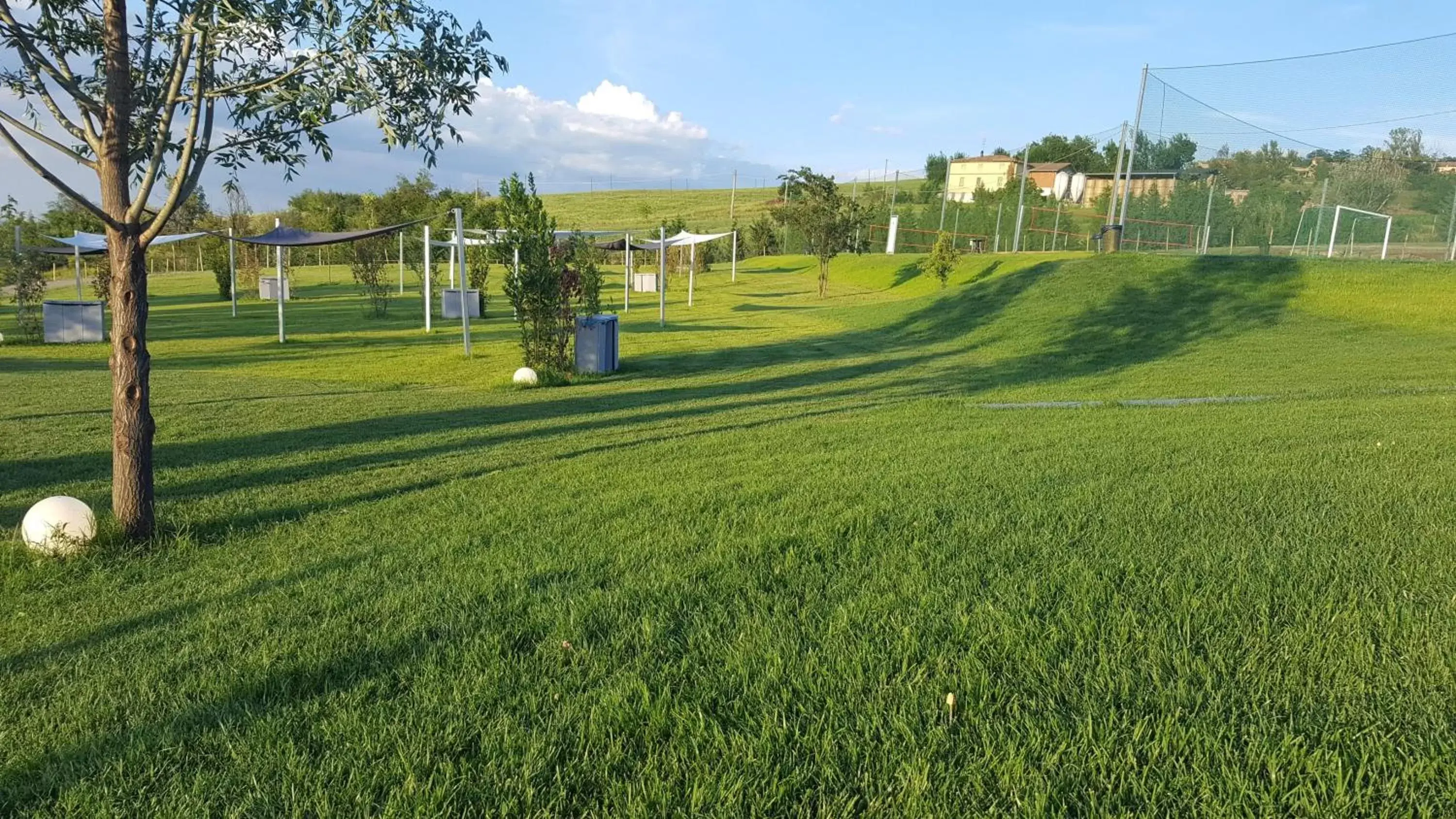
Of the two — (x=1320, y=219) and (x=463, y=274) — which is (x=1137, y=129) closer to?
(x=1320, y=219)

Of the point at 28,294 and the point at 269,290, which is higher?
the point at 28,294

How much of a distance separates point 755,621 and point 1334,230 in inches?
1140

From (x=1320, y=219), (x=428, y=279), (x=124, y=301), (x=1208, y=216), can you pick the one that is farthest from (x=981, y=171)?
(x=124, y=301)

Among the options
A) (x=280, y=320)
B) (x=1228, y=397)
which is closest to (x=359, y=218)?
(x=280, y=320)

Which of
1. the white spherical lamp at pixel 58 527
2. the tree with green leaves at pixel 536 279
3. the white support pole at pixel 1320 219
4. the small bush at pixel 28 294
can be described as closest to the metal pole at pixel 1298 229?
the white support pole at pixel 1320 219

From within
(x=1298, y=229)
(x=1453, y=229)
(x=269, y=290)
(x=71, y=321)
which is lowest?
(x=71, y=321)

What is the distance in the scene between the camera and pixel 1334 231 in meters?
24.8

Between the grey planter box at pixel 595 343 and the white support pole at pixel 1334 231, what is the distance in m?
22.4

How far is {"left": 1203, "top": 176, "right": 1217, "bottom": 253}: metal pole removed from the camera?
26094 millimetres

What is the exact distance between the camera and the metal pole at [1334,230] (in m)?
24.4

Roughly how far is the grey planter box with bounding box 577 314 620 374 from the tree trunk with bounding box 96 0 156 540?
9.10 m

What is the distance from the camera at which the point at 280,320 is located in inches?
695

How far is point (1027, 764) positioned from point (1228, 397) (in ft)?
28.5

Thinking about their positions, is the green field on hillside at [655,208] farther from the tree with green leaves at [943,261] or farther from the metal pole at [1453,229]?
the metal pole at [1453,229]
